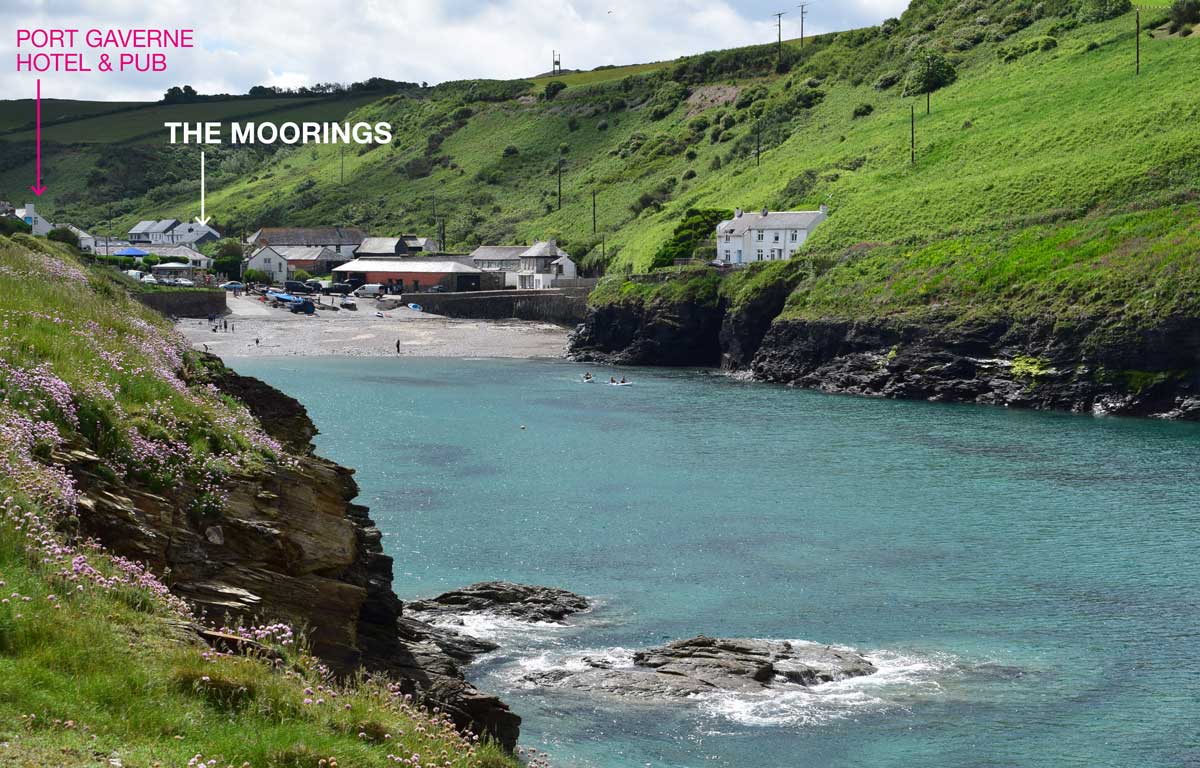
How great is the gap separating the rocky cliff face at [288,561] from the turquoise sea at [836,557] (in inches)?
177

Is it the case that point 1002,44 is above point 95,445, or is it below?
above

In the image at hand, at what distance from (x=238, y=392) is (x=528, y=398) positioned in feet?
211

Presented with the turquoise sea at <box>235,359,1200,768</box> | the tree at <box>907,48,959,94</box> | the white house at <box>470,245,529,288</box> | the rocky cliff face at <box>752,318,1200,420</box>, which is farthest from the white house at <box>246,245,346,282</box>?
the turquoise sea at <box>235,359,1200,768</box>

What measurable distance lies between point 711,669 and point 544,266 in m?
137

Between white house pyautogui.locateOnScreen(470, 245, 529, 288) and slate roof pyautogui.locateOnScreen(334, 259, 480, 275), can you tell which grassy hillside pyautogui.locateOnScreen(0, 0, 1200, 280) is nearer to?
white house pyautogui.locateOnScreen(470, 245, 529, 288)

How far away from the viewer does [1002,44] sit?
16538 cm

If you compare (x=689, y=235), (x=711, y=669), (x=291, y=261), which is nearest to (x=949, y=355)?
(x=689, y=235)

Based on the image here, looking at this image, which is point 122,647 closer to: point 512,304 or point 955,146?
point 955,146

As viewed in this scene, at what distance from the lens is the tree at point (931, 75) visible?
159875 mm

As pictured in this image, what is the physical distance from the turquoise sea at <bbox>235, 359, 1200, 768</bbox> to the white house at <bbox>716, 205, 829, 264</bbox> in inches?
1613

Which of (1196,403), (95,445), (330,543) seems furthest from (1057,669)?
(1196,403)

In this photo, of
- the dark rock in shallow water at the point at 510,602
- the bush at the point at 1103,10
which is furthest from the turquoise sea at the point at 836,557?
the bush at the point at 1103,10

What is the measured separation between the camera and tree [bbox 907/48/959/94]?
15988 cm

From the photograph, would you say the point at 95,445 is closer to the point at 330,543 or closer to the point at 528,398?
the point at 330,543
